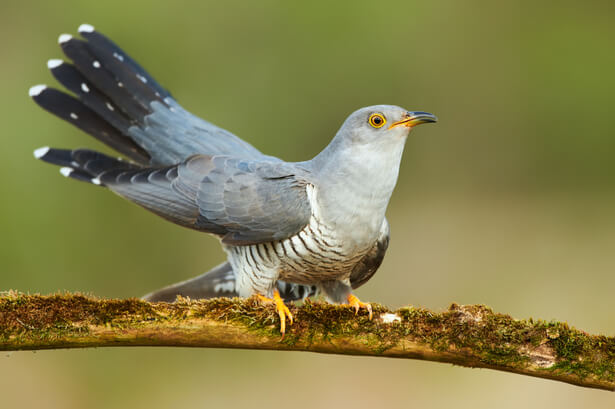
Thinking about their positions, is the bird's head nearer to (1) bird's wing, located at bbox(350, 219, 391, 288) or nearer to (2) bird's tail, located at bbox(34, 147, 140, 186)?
(1) bird's wing, located at bbox(350, 219, 391, 288)

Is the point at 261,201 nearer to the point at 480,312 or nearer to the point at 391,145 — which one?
the point at 391,145

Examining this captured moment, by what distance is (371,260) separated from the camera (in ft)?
9.58

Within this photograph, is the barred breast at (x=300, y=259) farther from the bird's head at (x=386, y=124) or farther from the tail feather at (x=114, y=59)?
the tail feather at (x=114, y=59)

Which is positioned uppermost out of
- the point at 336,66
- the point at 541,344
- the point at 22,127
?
the point at 336,66

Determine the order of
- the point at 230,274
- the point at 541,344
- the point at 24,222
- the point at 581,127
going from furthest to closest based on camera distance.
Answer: the point at 581,127 → the point at 24,222 → the point at 230,274 → the point at 541,344

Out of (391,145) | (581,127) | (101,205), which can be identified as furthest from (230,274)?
(581,127)

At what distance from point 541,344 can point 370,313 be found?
60 centimetres

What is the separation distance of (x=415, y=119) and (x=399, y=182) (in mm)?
3807

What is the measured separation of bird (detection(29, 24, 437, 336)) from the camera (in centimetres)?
258

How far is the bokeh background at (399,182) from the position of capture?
17.0 feet

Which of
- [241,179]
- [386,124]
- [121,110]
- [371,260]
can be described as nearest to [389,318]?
[371,260]

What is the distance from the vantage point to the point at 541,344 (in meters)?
2.10

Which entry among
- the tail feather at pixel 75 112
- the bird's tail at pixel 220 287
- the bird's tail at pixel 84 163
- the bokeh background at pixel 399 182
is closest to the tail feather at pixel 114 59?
the tail feather at pixel 75 112

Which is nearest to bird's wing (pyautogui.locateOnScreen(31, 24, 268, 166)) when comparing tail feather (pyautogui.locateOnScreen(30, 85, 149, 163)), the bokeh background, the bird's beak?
tail feather (pyautogui.locateOnScreen(30, 85, 149, 163))
